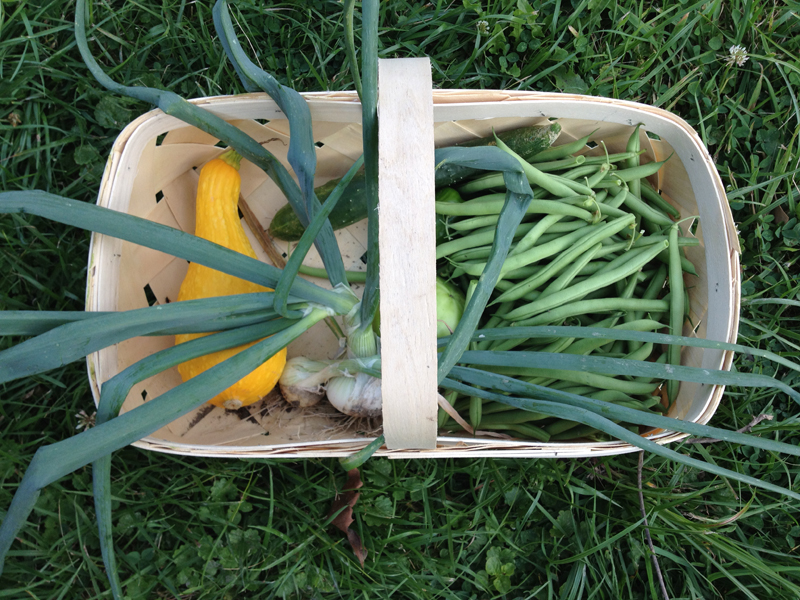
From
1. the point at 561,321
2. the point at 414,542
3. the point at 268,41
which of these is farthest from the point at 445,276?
the point at 268,41

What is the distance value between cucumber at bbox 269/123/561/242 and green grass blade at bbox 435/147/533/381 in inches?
14.3

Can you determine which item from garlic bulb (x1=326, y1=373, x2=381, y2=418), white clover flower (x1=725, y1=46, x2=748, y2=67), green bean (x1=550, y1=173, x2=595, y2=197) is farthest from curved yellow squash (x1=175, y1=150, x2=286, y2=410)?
white clover flower (x1=725, y1=46, x2=748, y2=67)

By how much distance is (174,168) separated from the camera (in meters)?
1.18

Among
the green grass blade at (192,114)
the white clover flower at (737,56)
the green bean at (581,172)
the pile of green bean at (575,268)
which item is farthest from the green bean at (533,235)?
the white clover flower at (737,56)

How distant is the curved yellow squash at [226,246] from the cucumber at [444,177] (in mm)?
140

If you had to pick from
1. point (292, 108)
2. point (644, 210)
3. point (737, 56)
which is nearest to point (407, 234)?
point (292, 108)

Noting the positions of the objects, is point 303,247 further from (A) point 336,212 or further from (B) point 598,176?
(B) point 598,176

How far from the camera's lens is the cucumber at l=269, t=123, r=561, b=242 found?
3.69ft

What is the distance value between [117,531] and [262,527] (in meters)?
0.33

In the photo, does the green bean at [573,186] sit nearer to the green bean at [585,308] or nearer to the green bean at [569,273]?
the green bean at [569,273]

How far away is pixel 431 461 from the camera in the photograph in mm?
1312

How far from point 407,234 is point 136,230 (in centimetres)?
43

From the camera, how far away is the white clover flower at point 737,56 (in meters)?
1.42

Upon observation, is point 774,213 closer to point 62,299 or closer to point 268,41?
point 268,41
